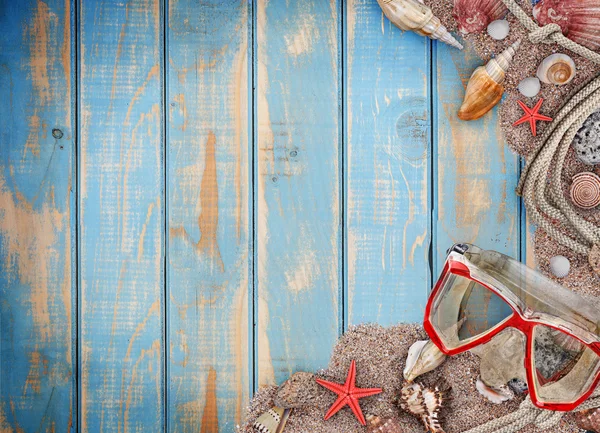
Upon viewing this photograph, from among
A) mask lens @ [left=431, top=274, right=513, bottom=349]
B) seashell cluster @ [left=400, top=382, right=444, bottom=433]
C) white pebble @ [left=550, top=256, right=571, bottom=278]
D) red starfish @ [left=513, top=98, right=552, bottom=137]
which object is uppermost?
red starfish @ [left=513, top=98, right=552, bottom=137]

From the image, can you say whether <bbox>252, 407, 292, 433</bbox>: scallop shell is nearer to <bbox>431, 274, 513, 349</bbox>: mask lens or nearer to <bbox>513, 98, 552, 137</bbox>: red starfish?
<bbox>431, 274, 513, 349</bbox>: mask lens

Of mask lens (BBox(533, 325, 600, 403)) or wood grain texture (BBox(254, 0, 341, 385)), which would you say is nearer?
mask lens (BBox(533, 325, 600, 403))

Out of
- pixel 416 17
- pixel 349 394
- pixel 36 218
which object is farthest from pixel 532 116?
pixel 36 218

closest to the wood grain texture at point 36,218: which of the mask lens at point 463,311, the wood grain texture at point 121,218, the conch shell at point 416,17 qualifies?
the wood grain texture at point 121,218

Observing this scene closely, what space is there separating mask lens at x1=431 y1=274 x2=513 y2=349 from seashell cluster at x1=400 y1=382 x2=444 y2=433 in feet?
0.42

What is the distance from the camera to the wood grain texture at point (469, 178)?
1162 mm

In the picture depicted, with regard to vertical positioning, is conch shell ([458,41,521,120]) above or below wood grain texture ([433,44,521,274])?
above

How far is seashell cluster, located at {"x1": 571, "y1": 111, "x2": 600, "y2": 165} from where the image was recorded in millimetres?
1080

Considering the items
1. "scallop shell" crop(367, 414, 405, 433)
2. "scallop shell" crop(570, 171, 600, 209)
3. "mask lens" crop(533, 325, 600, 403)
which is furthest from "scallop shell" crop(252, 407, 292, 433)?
"scallop shell" crop(570, 171, 600, 209)

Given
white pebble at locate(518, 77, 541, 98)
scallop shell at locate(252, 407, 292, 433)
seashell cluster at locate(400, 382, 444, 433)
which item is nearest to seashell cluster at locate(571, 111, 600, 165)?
white pebble at locate(518, 77, 541, 98)

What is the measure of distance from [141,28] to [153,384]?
2.65 ft

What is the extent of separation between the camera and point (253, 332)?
1.19m

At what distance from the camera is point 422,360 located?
3.71ft

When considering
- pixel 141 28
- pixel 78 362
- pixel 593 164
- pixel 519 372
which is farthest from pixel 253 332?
A: pixel 593 164
